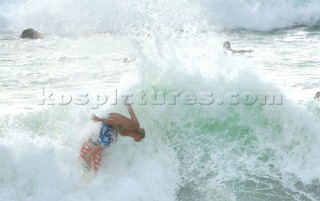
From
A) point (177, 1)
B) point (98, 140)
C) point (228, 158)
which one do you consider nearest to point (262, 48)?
point (177, 1)

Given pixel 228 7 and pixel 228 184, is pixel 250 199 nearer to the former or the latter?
pixel 228 184

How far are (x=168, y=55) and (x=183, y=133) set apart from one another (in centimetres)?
154

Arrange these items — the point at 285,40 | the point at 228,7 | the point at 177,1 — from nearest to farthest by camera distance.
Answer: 1. the point at 285,40
2. the point at 177,1
3. the point at 228,7

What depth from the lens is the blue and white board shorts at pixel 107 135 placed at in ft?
24.3

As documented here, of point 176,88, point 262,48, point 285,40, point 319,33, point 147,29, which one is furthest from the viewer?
point 319,33

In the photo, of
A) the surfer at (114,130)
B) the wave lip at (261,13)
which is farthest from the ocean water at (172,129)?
the wave lip at (261,13)

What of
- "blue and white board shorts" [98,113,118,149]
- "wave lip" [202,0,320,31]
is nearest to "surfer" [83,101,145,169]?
"blue and white board shorts" [98,113,118,149]

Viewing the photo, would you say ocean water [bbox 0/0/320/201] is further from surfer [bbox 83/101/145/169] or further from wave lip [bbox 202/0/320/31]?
wave lip [bbox 202/0/320/31]

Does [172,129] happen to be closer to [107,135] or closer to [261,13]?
[107,135]

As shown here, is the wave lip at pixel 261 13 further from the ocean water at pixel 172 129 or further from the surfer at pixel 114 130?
the surfer at pixel 114 130

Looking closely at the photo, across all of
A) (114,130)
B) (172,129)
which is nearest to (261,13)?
(172,129)

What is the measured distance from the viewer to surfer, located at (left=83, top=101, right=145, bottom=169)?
285 inches

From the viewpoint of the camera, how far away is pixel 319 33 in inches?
864

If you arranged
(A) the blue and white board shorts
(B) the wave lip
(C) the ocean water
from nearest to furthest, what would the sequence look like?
(C) the ocean water
(A) the blue and white board shorts
(B) the wave lip
